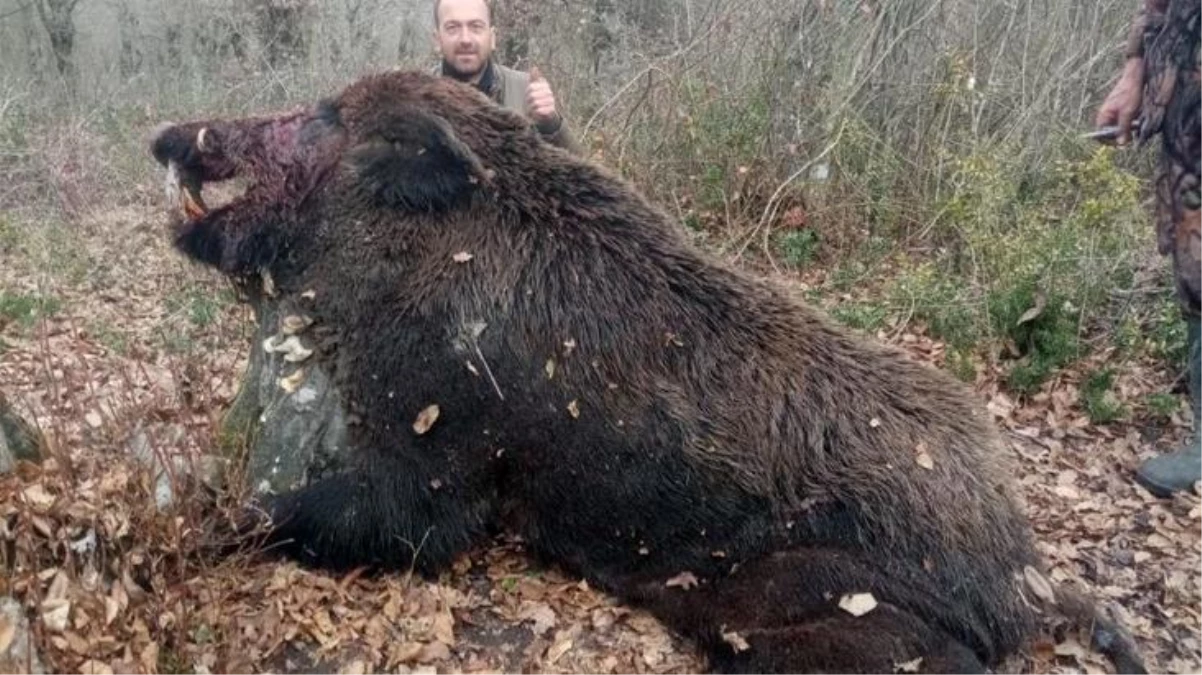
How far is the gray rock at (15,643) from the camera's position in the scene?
2385 mm

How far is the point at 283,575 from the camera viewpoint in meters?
3.30

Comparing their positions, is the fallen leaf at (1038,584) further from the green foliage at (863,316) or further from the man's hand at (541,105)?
the man's hand at (541,105)

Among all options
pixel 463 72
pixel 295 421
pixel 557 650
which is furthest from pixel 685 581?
pixel 463 72

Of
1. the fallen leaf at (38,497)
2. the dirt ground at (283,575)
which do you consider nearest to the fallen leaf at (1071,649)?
the dirt ground at (283,575)

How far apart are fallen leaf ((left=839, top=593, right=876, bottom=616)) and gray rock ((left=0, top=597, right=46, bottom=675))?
2.13 meters

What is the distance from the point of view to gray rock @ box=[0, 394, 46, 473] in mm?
3236

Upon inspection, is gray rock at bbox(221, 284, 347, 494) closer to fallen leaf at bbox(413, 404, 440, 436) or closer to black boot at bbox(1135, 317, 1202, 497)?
fallen leaf at bbox(413, 404, 440, 436)

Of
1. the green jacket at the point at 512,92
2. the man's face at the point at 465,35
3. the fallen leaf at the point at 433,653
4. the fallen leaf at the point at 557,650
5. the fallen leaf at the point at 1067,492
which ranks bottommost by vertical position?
the fallen leaf at the point at 557,650

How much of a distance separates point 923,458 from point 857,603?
0.50 metres

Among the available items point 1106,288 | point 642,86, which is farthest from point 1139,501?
point 642,86

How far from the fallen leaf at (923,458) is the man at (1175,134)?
6.38ft

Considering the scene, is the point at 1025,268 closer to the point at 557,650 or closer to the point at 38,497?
the point at 557,650

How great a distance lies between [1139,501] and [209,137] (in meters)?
4.19

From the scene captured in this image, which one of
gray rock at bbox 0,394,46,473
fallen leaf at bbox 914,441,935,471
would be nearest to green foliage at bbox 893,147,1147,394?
fallen leaf at bbox 914,441,935,471
